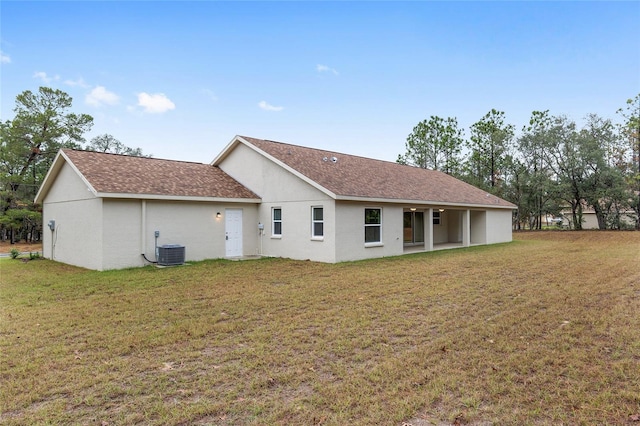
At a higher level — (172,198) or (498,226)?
(172,198)

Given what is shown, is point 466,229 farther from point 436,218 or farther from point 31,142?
point 31,142

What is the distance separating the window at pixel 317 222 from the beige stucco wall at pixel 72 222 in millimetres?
7034

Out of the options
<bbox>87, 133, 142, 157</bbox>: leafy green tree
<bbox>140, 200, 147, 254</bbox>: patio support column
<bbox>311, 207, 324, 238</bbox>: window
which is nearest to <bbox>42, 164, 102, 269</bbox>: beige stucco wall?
<bbox>140, 200, 147, 254</bbox>: patio support column

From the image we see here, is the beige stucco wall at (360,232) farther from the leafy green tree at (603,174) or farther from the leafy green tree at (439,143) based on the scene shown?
the leafy green tree at (439,143)

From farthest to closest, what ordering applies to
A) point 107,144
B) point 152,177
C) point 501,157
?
point 107,144 < point 501,157 < point 152,177

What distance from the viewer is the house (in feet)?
38.8

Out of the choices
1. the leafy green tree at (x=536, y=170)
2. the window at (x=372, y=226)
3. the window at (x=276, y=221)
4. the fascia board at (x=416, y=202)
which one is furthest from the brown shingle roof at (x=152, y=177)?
the leafy green tree at (x=536, y=170)

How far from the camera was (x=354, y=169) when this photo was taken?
17.2 metres

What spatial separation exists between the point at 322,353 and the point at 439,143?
39448mm

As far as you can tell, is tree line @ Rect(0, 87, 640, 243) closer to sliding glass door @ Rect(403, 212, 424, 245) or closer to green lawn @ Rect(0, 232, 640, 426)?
sliding glass door @ Rect(403, 212, 424, 245)

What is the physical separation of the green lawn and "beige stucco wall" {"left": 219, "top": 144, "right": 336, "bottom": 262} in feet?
15.3

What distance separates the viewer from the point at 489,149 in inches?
1483

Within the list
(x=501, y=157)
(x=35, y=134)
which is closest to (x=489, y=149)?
(x=501, y=157)

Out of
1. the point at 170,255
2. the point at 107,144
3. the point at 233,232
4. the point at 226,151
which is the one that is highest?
the point at 107,144
